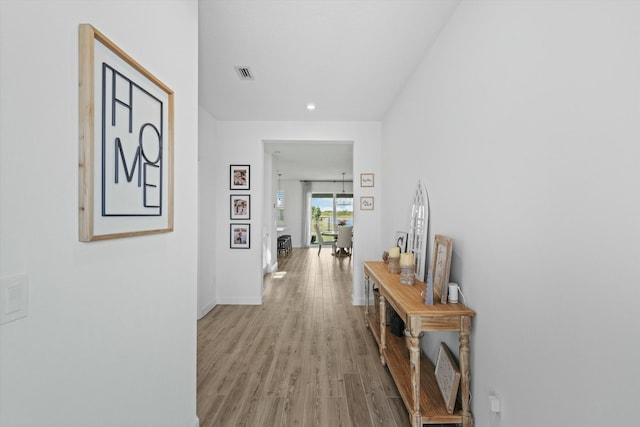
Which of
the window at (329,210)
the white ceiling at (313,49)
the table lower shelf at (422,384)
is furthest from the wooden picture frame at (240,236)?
the window at (329,210)

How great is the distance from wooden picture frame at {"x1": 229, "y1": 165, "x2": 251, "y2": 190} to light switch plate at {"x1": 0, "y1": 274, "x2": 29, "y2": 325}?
11.7 feet

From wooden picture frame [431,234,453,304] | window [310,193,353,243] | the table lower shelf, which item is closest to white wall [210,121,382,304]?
the table lower shelf

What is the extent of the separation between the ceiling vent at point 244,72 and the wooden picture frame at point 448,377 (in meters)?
2.83

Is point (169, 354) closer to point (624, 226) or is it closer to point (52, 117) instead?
point (52, 117)

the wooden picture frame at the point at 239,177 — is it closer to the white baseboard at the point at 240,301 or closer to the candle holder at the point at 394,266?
the white baseboard at the point at 240,301

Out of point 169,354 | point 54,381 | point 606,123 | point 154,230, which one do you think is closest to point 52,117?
point 154,230

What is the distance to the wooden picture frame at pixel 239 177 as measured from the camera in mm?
4266

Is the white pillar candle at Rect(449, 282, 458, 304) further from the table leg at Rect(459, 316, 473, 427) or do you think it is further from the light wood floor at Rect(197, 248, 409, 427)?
the light wood floor at Rect(197, 248, 409, 427)

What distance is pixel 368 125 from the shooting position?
168 inches

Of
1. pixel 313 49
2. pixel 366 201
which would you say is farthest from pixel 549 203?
pixel 366 201

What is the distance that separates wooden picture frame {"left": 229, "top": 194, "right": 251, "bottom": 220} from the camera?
429 cm

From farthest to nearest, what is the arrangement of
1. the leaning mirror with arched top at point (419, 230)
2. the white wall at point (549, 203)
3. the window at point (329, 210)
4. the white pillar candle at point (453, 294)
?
the window at point (329, 210), the leaning mirror with arched top at point (419, 230), the white pillar candle at point (453, 294), the white wall at point (549, 203)

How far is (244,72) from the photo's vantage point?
110 inches

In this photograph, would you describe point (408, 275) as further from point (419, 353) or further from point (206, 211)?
point (206, 211)
